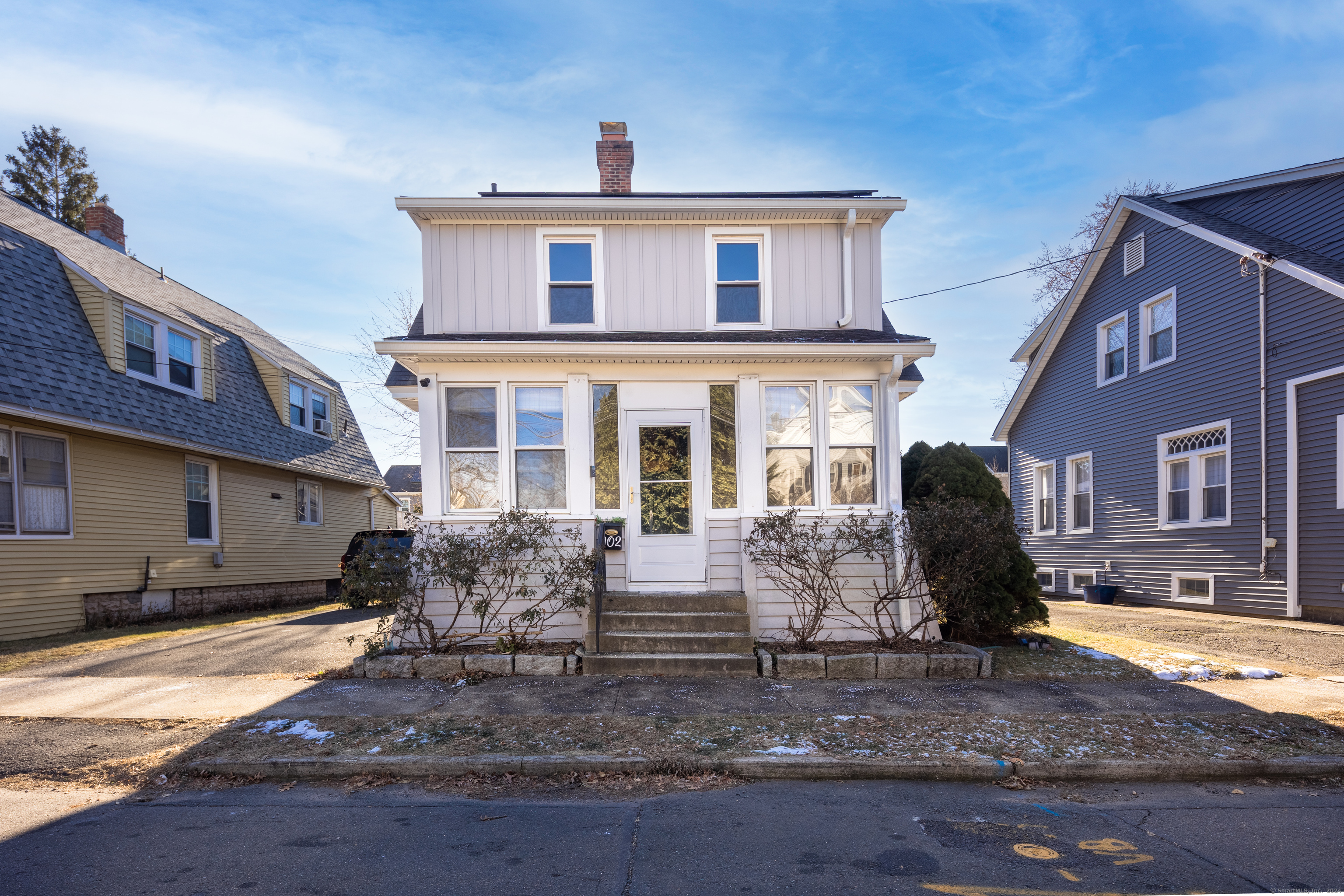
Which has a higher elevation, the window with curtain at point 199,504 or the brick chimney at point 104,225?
the brick chimney at point 104,225

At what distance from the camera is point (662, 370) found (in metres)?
9.62

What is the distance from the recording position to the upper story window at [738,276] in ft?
34.0

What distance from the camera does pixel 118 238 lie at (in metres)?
18.1

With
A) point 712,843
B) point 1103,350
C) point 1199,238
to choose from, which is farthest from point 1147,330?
point 712,843

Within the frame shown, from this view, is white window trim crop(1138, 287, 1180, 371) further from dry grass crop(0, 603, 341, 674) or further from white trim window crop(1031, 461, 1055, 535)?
dry grass crop(0, 603, 341, 674)

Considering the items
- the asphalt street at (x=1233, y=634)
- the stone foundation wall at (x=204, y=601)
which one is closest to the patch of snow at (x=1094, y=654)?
the asphalt street at (x=1233, y=634)

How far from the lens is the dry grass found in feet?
30.3

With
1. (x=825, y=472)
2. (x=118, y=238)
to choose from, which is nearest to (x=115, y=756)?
(x=825, y=472)

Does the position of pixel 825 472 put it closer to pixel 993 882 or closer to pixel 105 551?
pixel 993 882

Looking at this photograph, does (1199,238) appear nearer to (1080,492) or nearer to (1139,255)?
(1139,255)

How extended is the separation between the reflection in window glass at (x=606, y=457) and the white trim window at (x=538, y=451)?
0.40 metres

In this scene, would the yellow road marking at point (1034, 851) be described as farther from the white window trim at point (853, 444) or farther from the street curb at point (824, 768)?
the white window trim at point (853, 444)

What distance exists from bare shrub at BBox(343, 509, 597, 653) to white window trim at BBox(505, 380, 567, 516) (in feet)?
1.65

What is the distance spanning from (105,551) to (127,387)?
2.77m
